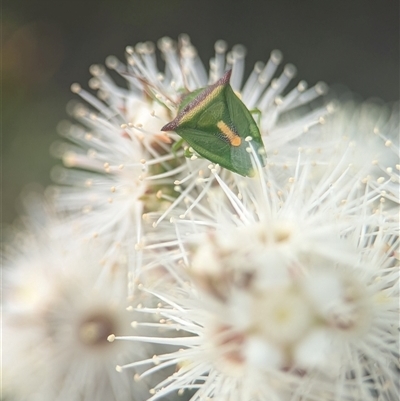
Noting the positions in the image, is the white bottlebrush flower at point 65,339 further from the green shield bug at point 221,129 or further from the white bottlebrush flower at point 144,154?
the green shield bug at point 221,129

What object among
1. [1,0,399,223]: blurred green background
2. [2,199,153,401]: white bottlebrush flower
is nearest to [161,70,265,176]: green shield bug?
[2,199,153,401]: white bottlebrush flower

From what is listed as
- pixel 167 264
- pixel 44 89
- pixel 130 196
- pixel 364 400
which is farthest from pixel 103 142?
pixel 44 89

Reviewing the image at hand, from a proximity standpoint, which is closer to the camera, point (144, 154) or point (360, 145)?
point (144, 154)

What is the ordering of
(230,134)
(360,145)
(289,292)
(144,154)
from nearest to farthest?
1. (289,292)
2. (230,134)
3. (144,154)
4. (360,145)

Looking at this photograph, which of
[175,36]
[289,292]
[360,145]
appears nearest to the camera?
[289,292]

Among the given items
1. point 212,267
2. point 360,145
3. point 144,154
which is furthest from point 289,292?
point 360,145

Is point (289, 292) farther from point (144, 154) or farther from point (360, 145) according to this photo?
point (360, 145)

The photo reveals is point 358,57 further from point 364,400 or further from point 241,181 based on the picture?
point 364,400
